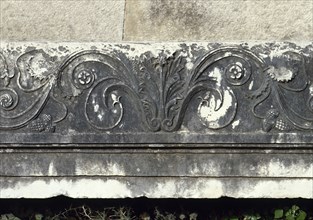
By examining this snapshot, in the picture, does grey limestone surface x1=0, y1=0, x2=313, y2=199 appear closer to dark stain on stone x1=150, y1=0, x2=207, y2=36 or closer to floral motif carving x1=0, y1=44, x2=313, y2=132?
floral motif carving x1=0, y1=44, x2=313, y2=132

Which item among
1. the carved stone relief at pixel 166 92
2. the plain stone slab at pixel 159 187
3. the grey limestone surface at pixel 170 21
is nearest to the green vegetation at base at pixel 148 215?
the plain stone slab at pixel 159 187

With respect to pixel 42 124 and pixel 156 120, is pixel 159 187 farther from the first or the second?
pixel 42 124

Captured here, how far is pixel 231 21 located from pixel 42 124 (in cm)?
76

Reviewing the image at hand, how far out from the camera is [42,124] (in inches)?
107

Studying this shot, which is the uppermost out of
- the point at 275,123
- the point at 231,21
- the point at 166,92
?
the point at 231,21

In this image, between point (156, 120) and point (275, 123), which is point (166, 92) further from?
point (275, 123)

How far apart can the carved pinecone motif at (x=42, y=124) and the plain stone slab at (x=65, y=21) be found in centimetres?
35

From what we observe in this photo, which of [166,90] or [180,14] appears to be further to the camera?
[180,14]

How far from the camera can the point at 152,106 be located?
2693 mm

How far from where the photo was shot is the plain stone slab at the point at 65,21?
2943mm

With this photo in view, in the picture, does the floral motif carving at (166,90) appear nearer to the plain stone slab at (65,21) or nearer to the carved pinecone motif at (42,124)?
the carved pinecone motif at (42,124)

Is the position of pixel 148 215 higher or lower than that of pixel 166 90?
lower

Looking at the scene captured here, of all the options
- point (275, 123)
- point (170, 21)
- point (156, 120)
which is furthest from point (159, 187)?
point (170, 21)

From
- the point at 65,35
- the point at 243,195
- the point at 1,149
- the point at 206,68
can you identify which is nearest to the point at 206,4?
the point at 206,68
